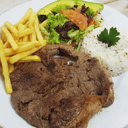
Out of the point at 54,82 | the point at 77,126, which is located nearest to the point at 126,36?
the point at 54,82

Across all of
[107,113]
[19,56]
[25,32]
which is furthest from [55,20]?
[107,113]

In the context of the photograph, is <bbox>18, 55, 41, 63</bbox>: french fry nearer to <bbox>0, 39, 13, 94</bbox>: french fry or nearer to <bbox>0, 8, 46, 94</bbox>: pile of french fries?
<bbox>0, 8, 46, 94</bbox>: pile of french fries

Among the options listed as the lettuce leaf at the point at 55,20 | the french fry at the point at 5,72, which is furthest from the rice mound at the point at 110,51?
the french fry at the point at 5,72

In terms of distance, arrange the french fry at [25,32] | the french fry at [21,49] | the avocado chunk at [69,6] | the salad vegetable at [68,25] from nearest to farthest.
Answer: the french fry at [21,49]
the french fry at [25,32]
the salad vegetable at [68,25]
the avocado chunk at [69,6]

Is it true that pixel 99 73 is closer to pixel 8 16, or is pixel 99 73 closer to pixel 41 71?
pixel 41 71

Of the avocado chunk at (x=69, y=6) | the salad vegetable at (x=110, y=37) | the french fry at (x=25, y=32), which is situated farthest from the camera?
the avocado chunk at (x=69, y=6)

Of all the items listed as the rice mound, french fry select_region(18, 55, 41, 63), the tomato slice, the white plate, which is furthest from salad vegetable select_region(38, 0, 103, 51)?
the white plate

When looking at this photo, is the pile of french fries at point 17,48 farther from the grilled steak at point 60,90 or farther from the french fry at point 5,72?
the grilled steak at point 60,90
